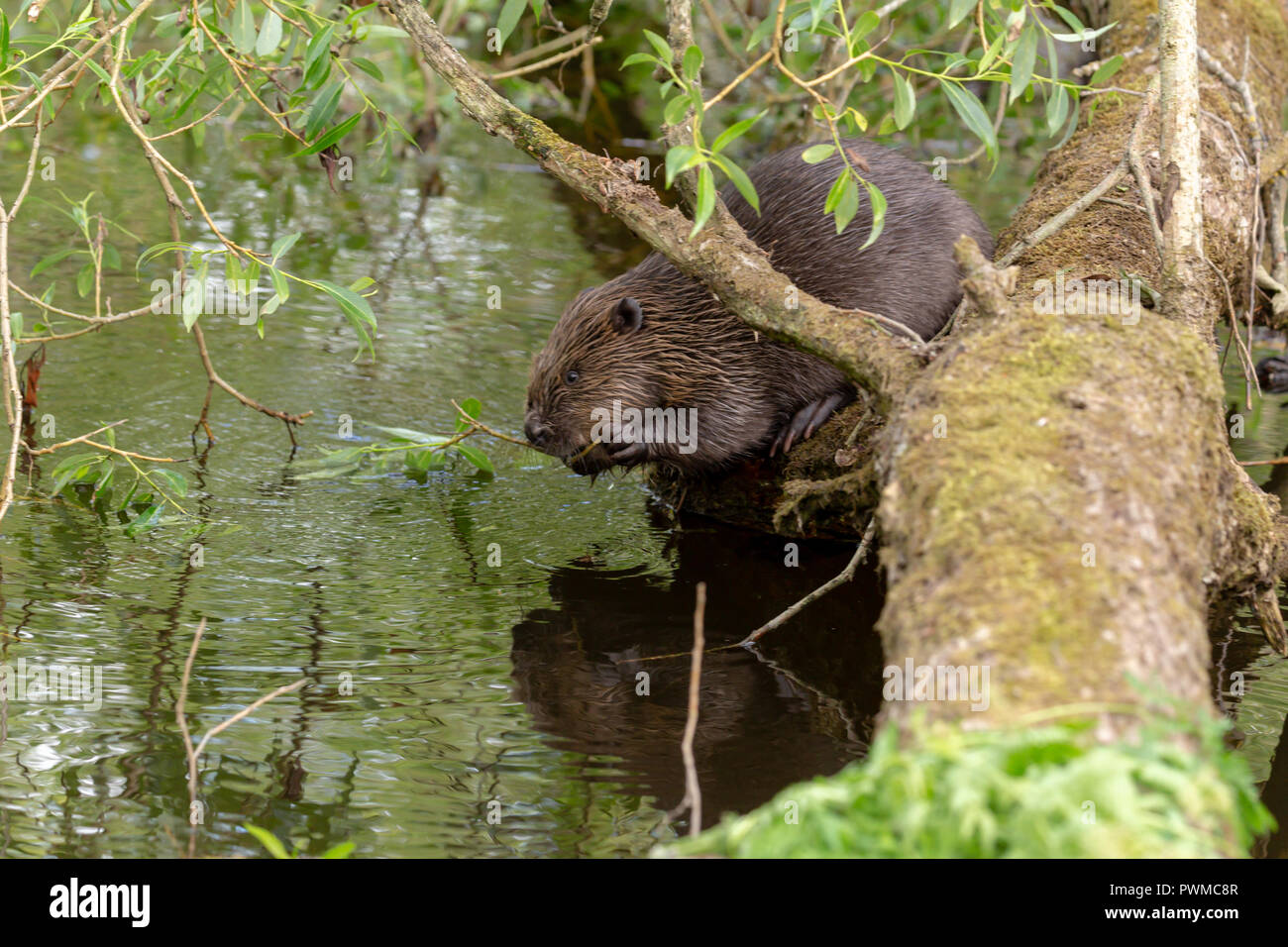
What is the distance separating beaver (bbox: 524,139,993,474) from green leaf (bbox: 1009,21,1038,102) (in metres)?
1.30

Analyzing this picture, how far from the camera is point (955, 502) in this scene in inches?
115

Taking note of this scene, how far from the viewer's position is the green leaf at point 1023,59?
388cm

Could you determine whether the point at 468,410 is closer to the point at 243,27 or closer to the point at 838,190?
the point at 243,27

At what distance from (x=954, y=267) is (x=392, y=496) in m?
2.59

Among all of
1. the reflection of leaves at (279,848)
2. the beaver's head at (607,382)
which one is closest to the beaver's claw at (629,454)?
the beaver's head at (607,382)

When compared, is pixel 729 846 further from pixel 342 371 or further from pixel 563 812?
pixel 342 371

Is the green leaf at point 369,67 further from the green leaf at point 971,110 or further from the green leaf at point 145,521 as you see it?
the green leaf at point 971,110

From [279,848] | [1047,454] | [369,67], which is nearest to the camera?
[279,848]

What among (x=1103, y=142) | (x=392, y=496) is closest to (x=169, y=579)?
(x=392, y=496)

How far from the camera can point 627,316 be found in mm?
5387

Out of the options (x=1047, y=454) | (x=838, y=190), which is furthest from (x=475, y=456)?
(x=1047, y=454)

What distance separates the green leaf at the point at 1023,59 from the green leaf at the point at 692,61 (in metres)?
A: 1.01

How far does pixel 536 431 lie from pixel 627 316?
59 cm

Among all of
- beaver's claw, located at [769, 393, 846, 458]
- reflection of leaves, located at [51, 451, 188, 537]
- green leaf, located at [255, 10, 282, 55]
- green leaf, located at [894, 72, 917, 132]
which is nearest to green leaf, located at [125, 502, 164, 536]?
reflection of leaves, located at [51, 451, 188, 537]
